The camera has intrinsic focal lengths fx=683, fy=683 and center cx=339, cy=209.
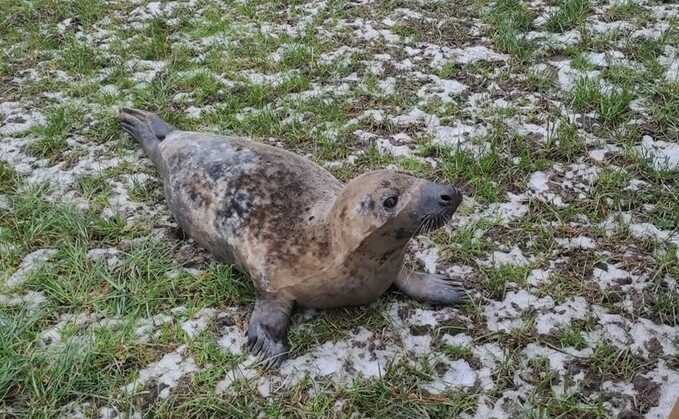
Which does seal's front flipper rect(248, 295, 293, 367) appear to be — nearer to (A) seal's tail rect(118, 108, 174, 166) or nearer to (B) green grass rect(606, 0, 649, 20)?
(A) seal's tail rect(118, 108, 174, 166)

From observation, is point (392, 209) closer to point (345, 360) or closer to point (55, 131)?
point (345, 360)

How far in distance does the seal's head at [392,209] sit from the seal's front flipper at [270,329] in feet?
1.58

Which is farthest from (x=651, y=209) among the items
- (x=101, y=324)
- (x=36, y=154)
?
(x=36, y=154)

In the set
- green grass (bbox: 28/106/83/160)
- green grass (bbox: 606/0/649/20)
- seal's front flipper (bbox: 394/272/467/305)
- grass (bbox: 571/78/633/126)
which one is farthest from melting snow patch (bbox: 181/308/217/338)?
green grass (bbox: 606/0/649/20)

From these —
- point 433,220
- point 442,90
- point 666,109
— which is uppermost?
point 433,220

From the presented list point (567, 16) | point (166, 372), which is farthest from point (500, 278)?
point (567, 16)

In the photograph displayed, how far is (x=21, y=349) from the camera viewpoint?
318cm

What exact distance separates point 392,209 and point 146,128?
93.2 inches

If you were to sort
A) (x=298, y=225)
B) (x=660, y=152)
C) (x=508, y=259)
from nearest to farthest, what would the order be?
(x=298, y=225) < (x=508, y=259) < (x=660, y=152)

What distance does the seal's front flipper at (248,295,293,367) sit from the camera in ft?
10.3

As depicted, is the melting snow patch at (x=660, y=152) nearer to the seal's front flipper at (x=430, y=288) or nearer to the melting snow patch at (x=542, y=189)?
the melting snow patch at (x=542, y=189)

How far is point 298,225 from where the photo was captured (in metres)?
3.29

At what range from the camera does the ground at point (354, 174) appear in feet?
9.91

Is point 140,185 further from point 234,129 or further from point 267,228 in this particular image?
point 267,228
